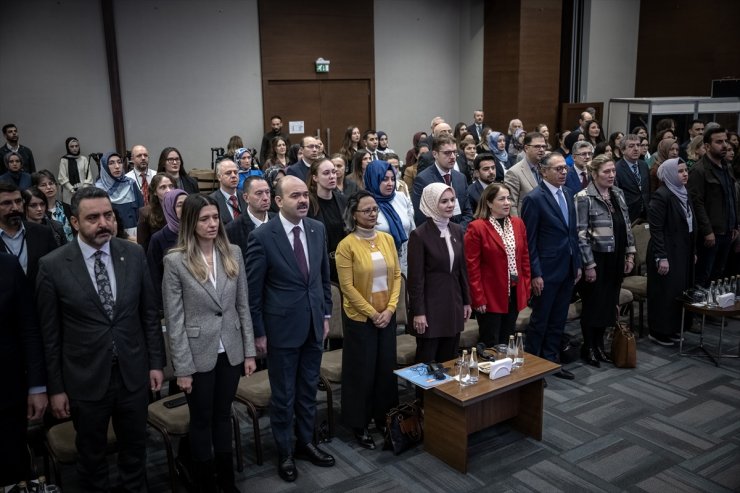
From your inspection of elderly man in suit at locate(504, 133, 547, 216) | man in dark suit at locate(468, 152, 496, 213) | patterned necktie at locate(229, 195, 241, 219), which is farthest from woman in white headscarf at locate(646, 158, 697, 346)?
patterned necktie at locate(229, 195, 241, 219)

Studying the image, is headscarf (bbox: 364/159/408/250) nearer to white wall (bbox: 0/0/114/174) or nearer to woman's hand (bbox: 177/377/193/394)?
woman's hand (bbox: 177/377/193/394)

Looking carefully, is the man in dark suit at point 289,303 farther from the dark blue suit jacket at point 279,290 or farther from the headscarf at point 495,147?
the headscarf at point 495,147

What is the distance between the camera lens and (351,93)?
38.6 feet

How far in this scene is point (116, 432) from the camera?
306 centimetres

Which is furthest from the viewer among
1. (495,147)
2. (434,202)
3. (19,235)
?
(495,147)

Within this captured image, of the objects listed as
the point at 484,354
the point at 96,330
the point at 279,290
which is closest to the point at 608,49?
the point at 484,354

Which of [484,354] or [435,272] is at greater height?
[435,272]

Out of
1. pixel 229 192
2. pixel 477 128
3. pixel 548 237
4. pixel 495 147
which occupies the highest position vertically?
pixel 477 128

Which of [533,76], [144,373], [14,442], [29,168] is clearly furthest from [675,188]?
[29,168]

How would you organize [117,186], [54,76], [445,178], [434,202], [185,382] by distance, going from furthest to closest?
1. [54,76]
2. [117,186]
3. [445,178]
4. [434,202]
5. [185,382]

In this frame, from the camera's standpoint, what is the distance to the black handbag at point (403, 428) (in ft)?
12.7

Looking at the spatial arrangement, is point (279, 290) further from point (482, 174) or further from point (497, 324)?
point (482, 174)

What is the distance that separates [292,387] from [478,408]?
1124 mm

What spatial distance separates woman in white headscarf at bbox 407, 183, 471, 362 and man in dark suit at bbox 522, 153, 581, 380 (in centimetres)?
83
